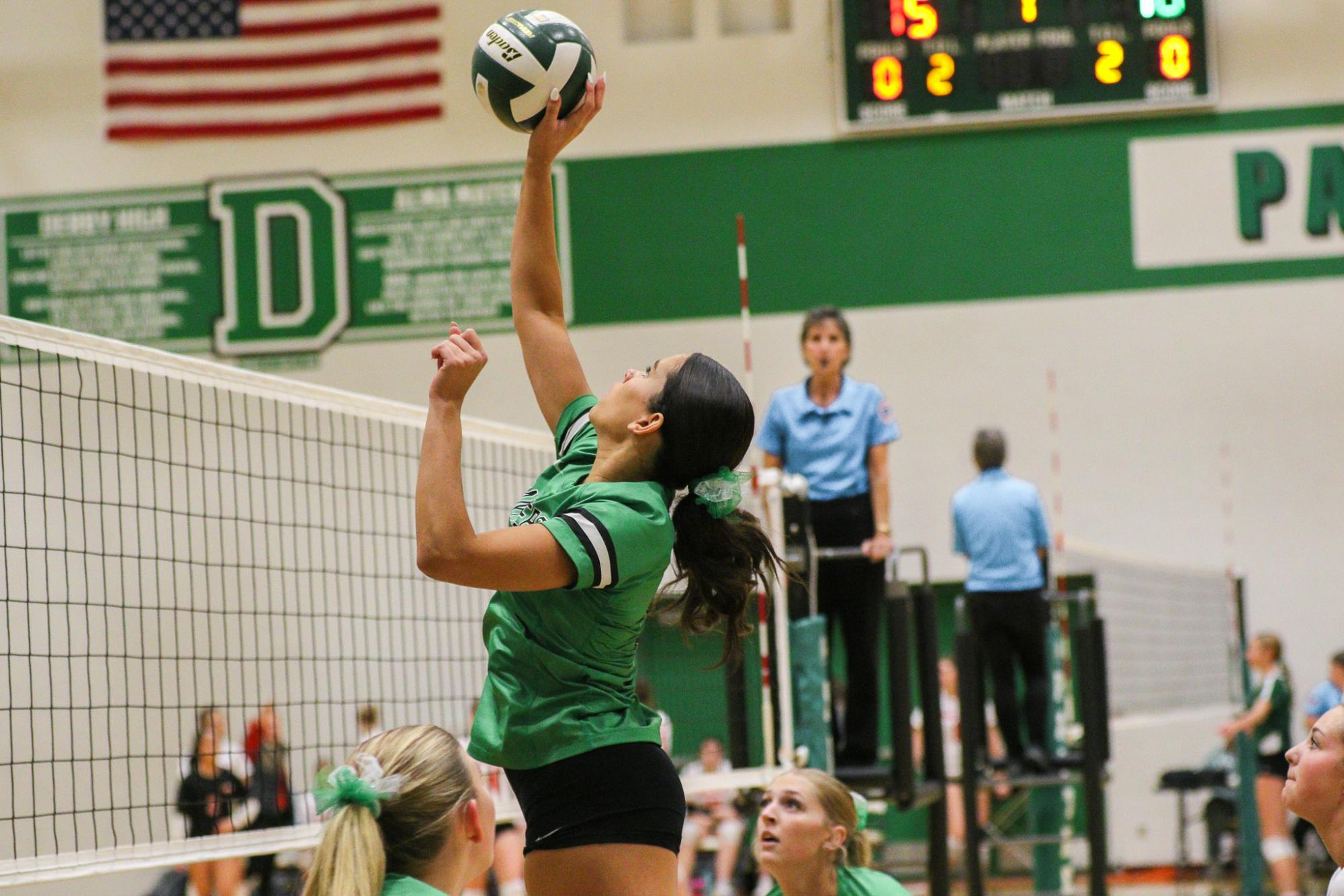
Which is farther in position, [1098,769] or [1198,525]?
[1198,525]

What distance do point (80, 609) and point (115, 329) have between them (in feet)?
7.99

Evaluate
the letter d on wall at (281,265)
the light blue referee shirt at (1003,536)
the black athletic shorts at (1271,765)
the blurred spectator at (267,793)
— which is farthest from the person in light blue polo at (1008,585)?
the letter d on wall at (281,265)

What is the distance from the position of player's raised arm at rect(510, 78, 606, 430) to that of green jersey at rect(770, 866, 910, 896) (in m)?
1.89

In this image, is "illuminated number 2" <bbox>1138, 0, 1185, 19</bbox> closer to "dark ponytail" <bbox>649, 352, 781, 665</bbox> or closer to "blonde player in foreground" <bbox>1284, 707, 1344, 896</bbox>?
"blonde player in foreground" <bbox>1284, 707, 1344, 896</bbox>

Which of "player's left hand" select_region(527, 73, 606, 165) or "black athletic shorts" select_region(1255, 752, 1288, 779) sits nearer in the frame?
"player's left hand" select_region(527, 73, 606, 165)

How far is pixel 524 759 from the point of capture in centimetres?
244

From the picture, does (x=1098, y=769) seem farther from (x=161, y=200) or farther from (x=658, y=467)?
(x=161, y=200)

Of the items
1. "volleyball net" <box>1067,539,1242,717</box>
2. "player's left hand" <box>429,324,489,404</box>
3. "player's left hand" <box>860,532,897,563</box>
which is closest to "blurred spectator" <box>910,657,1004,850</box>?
"volleyball net" <box>1067,539,1242,717</box>

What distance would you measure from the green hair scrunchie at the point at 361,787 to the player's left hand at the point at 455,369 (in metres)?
0.58

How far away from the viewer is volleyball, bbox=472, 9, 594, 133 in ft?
10.2

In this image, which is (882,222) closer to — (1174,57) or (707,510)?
(1174,57)

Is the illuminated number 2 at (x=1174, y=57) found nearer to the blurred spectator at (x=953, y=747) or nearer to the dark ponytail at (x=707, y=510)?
the blurred spectator at (x=953, y=747)

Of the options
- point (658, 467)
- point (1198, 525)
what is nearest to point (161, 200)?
point (1198, 525)

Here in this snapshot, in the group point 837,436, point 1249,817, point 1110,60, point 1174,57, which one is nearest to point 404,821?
point 837,436
